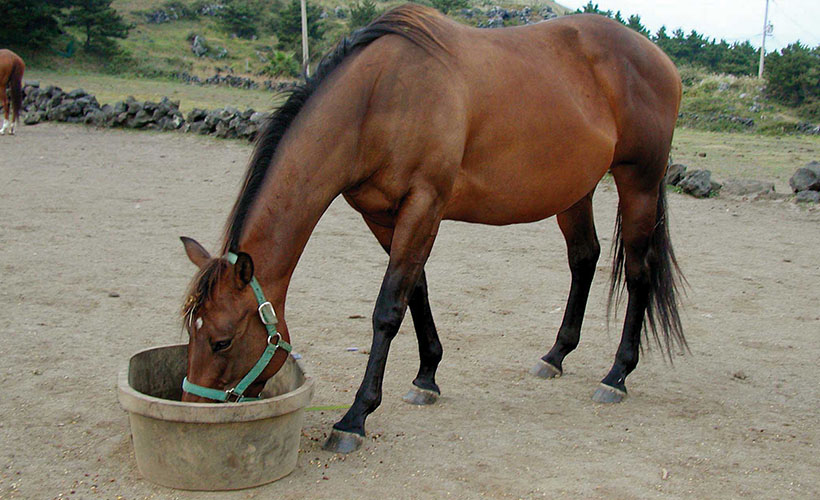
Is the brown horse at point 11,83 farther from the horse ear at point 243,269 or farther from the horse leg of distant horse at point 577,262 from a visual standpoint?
the horse ear at point 243,269

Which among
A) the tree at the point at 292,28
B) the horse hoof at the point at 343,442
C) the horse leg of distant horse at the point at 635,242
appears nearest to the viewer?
the horse hoof at the point at 343,442

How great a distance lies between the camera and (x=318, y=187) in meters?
3.00

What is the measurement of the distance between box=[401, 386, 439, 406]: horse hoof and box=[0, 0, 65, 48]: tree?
1278 inches

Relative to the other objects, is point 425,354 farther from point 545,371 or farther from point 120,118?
point 120,118

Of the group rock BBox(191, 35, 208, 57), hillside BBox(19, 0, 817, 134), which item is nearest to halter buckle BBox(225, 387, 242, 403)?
hillside BBox(19, 0, 817, 134)

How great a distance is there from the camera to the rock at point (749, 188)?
957cm

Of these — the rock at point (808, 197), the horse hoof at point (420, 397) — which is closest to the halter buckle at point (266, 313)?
the horse hoof at point (420, 397)

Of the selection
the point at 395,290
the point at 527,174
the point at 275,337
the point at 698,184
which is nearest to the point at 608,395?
the point at 527,174

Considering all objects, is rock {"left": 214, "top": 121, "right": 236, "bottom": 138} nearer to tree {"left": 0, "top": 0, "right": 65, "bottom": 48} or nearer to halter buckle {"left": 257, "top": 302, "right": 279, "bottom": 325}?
halter buckle {"left": 257, "top": 302, "right": 279, "bottom": 325}

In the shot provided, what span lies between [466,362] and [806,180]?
6.85 meters

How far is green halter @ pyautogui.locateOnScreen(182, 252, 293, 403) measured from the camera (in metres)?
2.75

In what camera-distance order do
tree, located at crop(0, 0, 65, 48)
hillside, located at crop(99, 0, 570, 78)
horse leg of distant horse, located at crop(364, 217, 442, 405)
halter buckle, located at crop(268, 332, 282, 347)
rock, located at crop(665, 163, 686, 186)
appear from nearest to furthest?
halter buckle, located at crop(268, 332, 282, 347), horse leg of distant horse, located at crop(364, 217, 442, 405), rock, located at crop(665, 163, 686, 186), tree, located at crop(0, 0, 65, 48), hillside, located at crop(99, 0, 570, 78)

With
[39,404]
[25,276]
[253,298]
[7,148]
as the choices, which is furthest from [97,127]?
[253,298]

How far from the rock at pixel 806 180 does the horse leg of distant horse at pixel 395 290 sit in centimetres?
766
